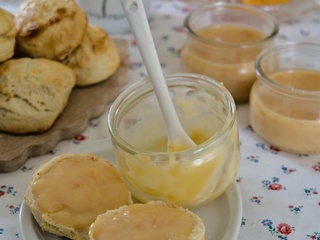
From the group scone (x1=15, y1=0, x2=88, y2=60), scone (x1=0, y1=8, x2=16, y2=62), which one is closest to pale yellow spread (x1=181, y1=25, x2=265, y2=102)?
scone (x1=15, y1=0, x2=88, y2=60)

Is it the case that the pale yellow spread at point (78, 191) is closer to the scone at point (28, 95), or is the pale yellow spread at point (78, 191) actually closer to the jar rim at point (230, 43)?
the scone at point (28, 95)

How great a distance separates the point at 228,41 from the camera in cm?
157

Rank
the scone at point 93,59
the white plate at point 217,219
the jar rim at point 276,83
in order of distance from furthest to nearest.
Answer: the scone at point 93,59 → the jar rim at point 276,83 → the white plate at point 217,219

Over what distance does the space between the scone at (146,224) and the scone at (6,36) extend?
1.64ft

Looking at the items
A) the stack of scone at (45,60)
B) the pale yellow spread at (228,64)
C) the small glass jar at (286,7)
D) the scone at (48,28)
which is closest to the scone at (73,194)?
the stack of scone at (45,60)

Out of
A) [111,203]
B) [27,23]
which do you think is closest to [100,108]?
[27,23]

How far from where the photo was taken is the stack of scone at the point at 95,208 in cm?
94

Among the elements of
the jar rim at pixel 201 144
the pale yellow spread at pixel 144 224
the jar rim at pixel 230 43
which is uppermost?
the jar rim at pixel 201 144

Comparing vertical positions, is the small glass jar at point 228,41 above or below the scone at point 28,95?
below

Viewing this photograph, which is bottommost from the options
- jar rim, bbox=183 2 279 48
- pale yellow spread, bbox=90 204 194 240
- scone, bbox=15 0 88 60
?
jar rim, bbox=183 2 279 48

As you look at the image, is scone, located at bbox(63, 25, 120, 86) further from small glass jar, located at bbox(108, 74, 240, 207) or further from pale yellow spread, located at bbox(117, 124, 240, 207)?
pale yellow spread, located at bbox(117, 124, 240, 207)

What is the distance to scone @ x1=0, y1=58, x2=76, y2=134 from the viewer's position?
1271mm

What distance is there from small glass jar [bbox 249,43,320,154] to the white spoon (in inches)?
10.6

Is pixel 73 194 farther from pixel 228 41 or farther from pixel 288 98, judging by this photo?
pixel 228 41
